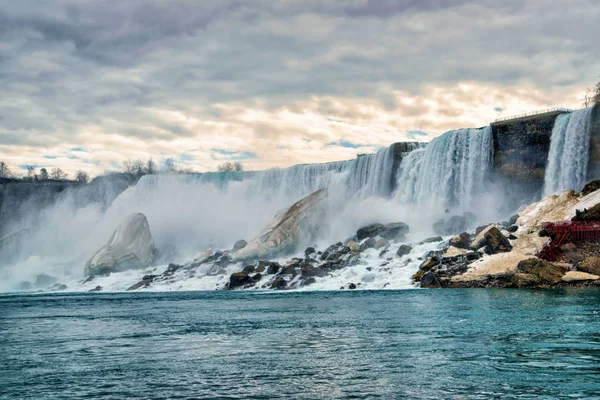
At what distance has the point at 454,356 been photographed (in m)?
14.8

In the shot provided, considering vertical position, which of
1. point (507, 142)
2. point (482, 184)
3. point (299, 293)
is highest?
point (507, 142)

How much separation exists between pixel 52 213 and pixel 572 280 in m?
81.1

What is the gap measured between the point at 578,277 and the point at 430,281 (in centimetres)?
840

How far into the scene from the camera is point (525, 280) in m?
35.5

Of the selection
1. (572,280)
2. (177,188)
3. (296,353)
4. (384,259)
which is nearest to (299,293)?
(384,259)

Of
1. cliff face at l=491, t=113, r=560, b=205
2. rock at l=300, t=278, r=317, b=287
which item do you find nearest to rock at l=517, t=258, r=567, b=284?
rock at l=300, t=278, r=317, b=287

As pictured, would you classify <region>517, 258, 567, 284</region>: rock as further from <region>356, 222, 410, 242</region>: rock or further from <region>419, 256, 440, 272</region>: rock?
<region>356, 222, 410, 242</region>: rock

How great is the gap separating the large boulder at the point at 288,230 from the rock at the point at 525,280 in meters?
29.6

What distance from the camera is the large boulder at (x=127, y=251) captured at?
6681 cm

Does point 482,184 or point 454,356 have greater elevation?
point 482,184

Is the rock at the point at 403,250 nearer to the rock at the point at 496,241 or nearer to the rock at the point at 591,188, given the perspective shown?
the rock at the point at 496,241

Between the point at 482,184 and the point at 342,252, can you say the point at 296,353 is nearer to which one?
the point at 342,252

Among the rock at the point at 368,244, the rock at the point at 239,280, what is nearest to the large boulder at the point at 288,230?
the rock at the point at 239,280

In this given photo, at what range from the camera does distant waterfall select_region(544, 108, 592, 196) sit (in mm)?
49659
